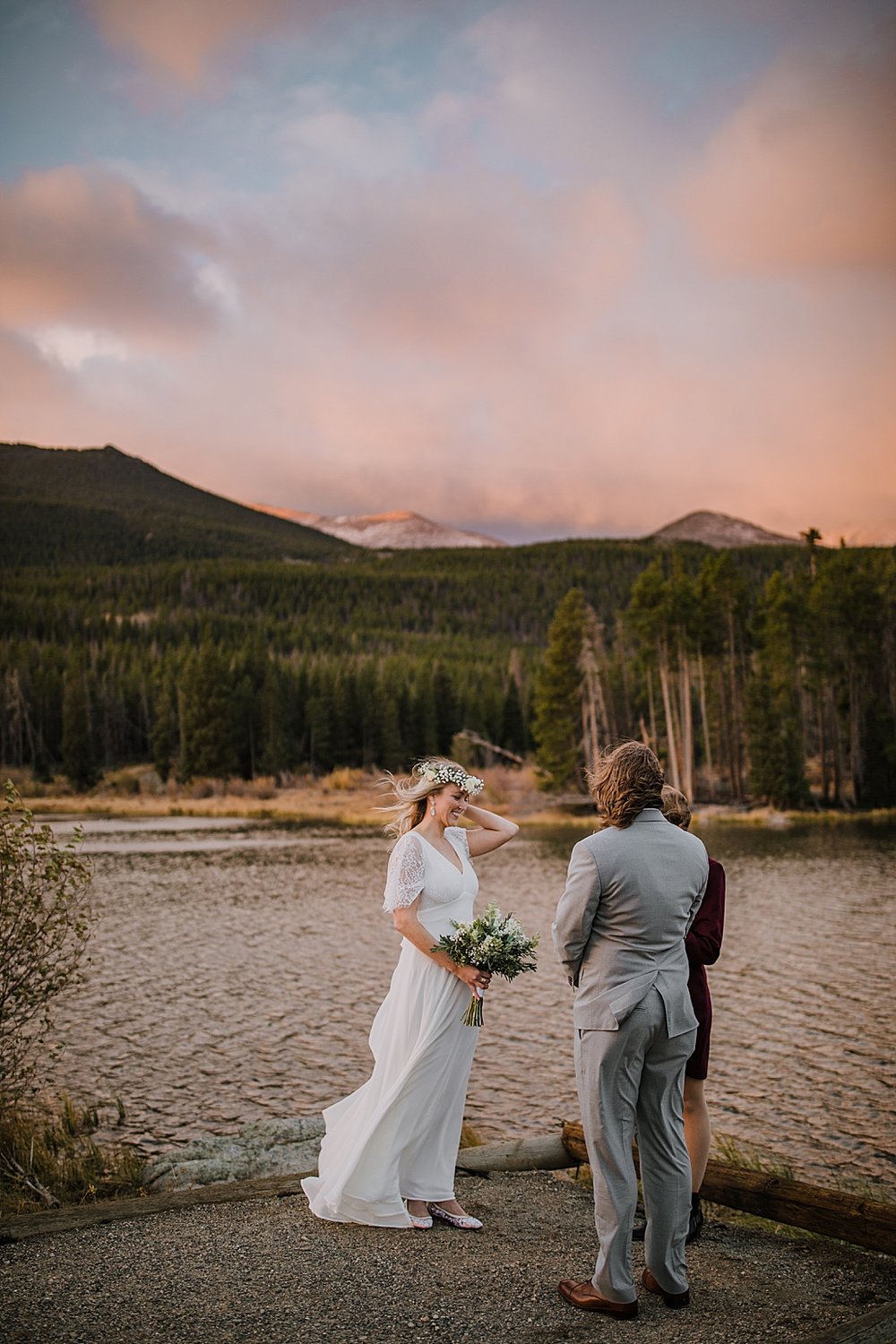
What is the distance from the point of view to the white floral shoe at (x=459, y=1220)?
588cm

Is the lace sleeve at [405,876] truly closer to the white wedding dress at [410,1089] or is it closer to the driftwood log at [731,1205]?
the white wedding dress at [410,1089]

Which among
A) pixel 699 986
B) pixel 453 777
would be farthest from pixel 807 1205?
pixel 453 777

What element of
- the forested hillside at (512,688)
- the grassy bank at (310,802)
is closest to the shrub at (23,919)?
the grassy bank at (310,802)

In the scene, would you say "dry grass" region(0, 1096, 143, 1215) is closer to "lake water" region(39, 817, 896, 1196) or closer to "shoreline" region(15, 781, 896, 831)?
"lake water" region(39, 817, 896, 1196)

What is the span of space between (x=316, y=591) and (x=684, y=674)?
15050cm

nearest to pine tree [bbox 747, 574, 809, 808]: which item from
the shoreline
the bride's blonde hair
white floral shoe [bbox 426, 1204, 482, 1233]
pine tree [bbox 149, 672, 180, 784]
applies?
the shoreline

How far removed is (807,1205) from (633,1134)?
5.55 feet

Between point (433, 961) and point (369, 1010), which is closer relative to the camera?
point (433, 961)

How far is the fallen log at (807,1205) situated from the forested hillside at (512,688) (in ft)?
146

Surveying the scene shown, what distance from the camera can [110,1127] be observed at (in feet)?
32.9

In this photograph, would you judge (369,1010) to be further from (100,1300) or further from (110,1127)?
(100,1300)

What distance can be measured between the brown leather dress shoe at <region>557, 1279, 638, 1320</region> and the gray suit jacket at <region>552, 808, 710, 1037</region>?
1273 millimetres

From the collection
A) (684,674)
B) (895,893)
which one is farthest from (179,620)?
(895,893)

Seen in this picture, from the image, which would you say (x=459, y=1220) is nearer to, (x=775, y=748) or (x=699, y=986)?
(x=699, y=986)
